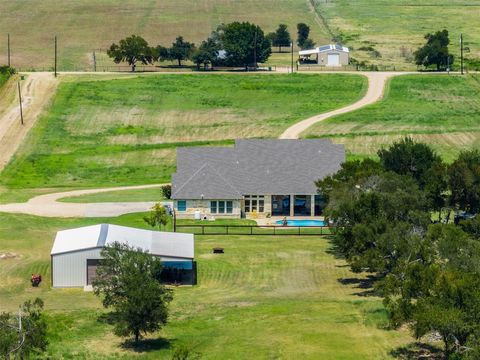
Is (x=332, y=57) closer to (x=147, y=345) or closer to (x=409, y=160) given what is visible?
(x=409, y=160)

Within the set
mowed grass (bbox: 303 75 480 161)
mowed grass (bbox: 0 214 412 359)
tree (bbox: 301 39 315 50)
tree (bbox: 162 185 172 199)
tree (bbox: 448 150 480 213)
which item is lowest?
mowed grass (bbox: 0 214 412 359)

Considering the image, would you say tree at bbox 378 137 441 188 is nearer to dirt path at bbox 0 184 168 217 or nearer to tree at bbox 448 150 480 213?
tree at bbox 448 150 480 213

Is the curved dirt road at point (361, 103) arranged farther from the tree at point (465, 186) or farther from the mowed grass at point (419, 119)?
the tree at point (465, 186)

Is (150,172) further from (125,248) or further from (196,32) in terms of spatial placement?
(196,32)

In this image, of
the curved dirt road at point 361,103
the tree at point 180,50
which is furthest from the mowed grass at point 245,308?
the tree at point 180,50

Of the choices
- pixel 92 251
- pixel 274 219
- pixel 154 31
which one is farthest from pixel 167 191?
pixel 154 31

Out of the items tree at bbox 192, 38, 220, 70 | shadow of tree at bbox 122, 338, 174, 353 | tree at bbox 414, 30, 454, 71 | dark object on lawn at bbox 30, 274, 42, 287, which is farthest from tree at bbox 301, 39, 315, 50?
shadow of tree at bbox 122, 338, 174, 353
